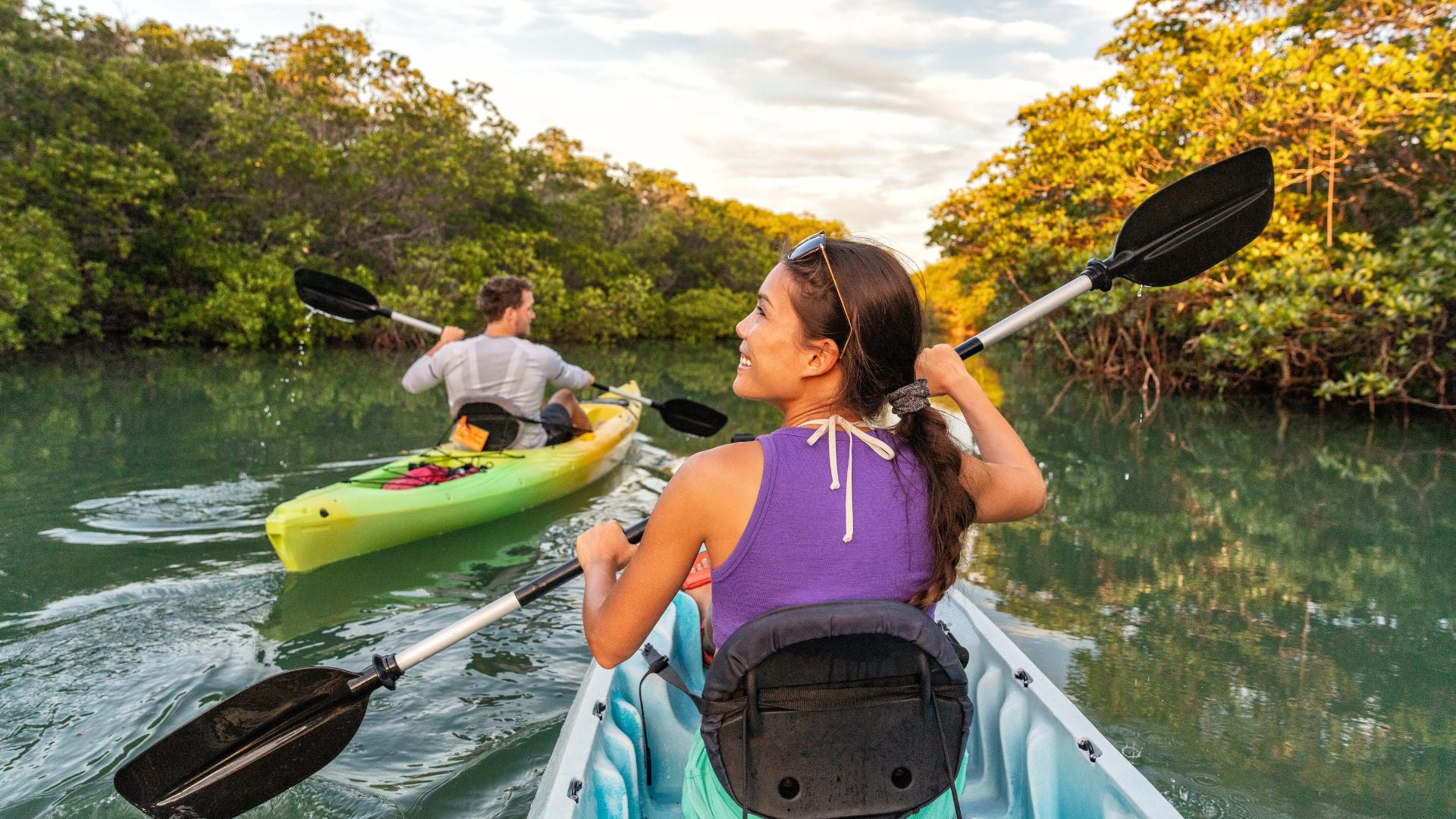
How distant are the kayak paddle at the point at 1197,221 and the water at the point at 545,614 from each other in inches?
58.7

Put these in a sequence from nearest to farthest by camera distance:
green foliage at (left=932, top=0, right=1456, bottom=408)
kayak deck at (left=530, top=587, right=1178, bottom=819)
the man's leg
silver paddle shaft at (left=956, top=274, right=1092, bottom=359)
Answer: kayak deck at (left=530, top=587, right=1178, bottom=819) → silver paddle shaft at (left=956, top=274, right=1092, bottom=359) → the man's leg → green foliage at (left=932, top=0, right=1456, bottom=408)

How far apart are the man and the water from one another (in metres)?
0.77

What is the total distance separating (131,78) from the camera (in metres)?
14.6

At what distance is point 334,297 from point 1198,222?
4.91 m

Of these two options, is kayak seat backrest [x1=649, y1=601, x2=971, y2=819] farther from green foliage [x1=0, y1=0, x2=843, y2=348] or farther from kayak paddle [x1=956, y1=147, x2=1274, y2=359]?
green foliage [x1=0, y1=0, x2=843, y2=348]

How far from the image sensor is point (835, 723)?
1.28 metres

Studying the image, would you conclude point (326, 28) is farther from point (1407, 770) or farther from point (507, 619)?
point (1407, 770)

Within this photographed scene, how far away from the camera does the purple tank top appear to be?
3.93 ft

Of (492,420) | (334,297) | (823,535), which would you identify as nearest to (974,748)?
(823,535)

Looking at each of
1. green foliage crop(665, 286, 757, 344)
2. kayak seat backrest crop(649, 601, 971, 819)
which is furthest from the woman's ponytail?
green foliage crop(665, 286, 757, 344)

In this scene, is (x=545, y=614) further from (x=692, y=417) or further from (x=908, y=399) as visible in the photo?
(x=908, y=399)

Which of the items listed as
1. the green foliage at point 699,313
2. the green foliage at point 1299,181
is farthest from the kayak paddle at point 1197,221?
the green foliage at point 699,313

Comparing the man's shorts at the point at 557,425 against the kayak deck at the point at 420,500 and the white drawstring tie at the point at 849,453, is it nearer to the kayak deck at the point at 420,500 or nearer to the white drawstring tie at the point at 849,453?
the kayak deck at the point at 420,500

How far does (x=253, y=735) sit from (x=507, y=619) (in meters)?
1.62
